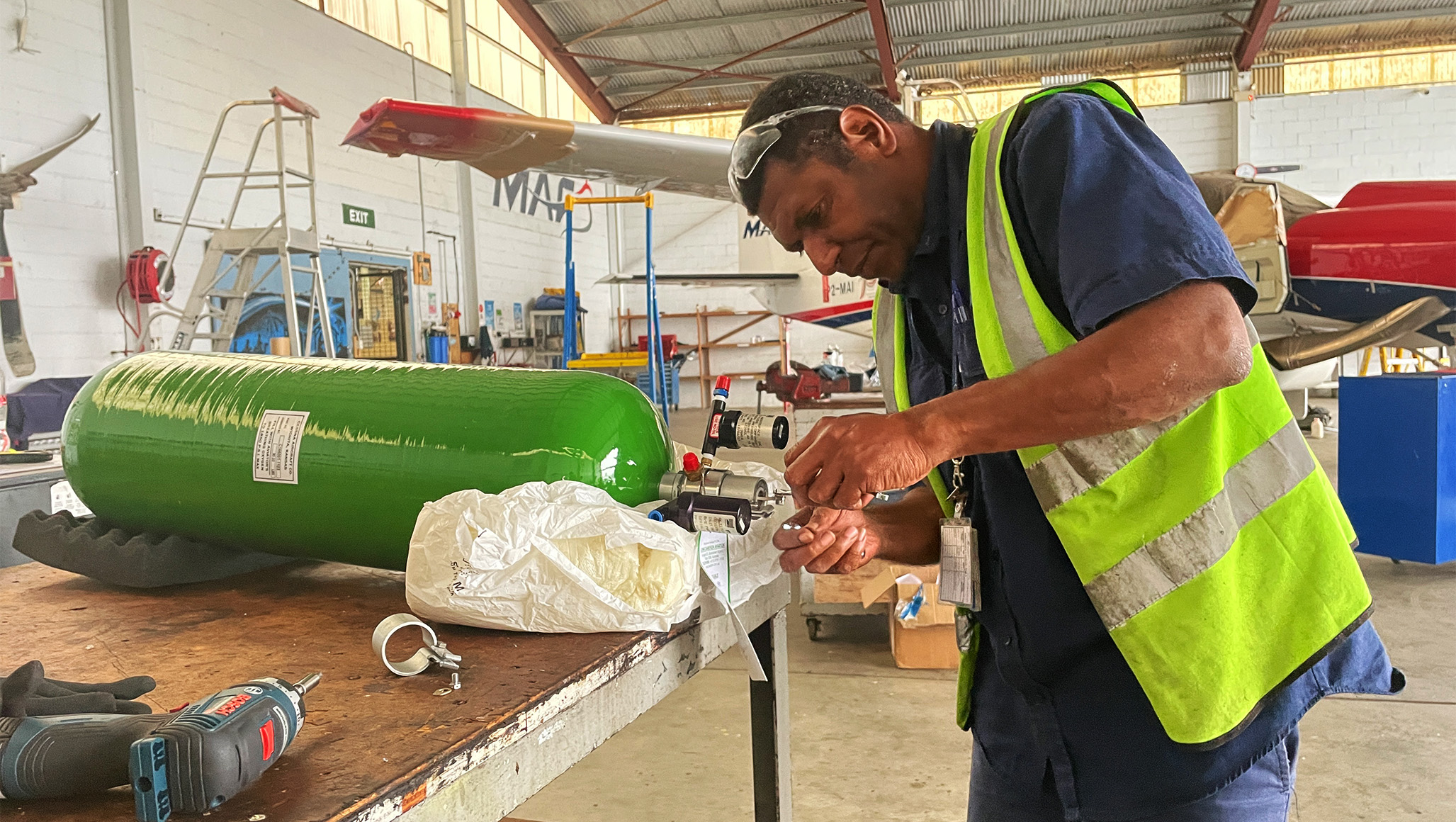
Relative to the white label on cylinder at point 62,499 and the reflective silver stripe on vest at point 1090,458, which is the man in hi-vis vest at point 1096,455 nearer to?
the reflective silver stripe on vest at point 1090,458

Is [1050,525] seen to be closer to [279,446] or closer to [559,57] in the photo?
[279,446]

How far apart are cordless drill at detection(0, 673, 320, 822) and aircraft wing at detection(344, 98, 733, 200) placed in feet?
17.2

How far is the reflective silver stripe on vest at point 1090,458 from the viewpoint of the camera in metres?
1.00

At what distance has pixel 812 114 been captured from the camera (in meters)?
1.19

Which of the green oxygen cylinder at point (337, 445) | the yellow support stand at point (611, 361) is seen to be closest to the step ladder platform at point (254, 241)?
the yellow support stand at point (611, 361)

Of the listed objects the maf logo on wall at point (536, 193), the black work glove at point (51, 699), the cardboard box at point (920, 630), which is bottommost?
the cardboard box at point (920, 630)

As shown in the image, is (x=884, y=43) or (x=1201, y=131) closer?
(x=884, y=43)

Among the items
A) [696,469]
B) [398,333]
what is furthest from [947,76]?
[696,469]

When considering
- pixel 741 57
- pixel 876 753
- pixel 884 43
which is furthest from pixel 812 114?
pixel 741 57

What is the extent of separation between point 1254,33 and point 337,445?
14165 mm

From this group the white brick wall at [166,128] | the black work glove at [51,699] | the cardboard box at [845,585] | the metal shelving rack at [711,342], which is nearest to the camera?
the black work glove at [51,699]

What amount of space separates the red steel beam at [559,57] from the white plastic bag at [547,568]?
1268 cm

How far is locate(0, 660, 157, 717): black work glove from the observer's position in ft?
2.87

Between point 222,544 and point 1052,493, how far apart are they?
1.31 meters
